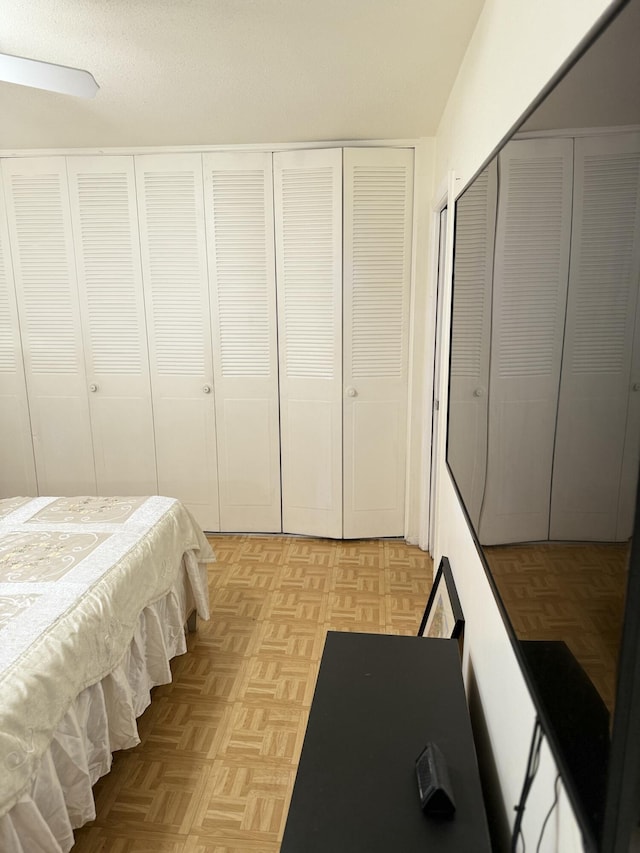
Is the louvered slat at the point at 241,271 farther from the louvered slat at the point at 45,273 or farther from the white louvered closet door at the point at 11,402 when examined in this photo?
the white louvered closet door at the point at 11,402

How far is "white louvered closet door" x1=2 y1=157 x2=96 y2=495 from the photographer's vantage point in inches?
141

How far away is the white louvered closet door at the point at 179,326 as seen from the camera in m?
3.51

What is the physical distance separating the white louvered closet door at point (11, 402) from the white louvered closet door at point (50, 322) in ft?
0.16

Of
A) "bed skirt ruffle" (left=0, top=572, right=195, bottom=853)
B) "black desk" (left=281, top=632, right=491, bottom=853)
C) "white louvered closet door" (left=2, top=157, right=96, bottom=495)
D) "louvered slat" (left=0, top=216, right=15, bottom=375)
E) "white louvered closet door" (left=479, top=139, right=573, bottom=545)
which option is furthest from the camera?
"louvered slat" (left=0, top=216, right=15, bottom=375)

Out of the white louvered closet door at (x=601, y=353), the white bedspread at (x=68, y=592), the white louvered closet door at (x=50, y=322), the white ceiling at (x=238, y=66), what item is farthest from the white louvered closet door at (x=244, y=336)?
the white louvered closet door at (x=601, y=353)

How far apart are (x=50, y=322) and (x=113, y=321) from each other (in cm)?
43

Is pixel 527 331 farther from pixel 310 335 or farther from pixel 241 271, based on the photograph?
pixel 241 271

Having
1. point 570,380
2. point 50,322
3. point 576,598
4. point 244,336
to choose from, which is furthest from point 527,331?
point 50,322

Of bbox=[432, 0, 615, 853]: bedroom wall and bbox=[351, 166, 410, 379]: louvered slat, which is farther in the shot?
bbox=[351, 166, 410, 379]: louvered slat

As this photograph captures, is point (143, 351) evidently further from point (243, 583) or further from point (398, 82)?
point (398, 82)

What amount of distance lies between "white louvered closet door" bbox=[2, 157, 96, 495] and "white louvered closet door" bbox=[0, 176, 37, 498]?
5 centimetres

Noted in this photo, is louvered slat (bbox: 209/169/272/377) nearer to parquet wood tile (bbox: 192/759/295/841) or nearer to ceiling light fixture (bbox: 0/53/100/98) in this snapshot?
ceiling light fixture (bbox: 0/53/100/98)

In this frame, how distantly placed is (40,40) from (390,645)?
2.39 metres

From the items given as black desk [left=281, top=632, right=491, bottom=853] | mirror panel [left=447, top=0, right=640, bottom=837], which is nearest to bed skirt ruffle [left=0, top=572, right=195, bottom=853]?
black desk [left=281, top=632, right=491, bottom=853]
